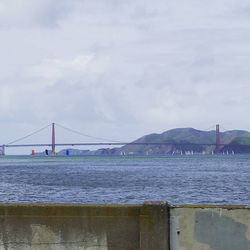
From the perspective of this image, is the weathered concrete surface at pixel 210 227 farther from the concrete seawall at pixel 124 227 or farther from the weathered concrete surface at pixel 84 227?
the weathered concrete surface at pixel 84 227

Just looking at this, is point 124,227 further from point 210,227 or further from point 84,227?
point 210,227

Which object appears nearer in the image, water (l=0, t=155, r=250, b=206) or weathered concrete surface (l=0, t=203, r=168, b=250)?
weathered concrete surface (l=0, t=203, r=168, b=250)

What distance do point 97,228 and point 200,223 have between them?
1133 millimetres

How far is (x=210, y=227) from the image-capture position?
7.34 metres

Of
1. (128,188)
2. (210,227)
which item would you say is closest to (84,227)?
A: (210,227)

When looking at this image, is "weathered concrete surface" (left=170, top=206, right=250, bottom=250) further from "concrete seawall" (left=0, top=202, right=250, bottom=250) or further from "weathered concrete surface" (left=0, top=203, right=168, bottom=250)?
"weathered concrete surface" (left=0, top=203, right=168, bottom=250)

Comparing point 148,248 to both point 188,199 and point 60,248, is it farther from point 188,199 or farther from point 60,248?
point 188,199

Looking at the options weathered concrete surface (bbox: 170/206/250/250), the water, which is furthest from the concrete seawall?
the water

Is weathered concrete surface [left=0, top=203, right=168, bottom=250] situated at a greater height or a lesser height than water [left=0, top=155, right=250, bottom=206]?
greater

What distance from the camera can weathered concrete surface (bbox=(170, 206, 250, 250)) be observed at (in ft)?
24.0

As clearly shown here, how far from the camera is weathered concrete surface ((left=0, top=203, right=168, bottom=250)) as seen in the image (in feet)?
24.2

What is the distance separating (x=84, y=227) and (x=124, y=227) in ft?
1.45

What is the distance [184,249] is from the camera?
291 inches

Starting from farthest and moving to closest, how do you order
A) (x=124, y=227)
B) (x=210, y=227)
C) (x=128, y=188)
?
(x=128, y=188), (x=124, y=227), (x=210, y=227)
